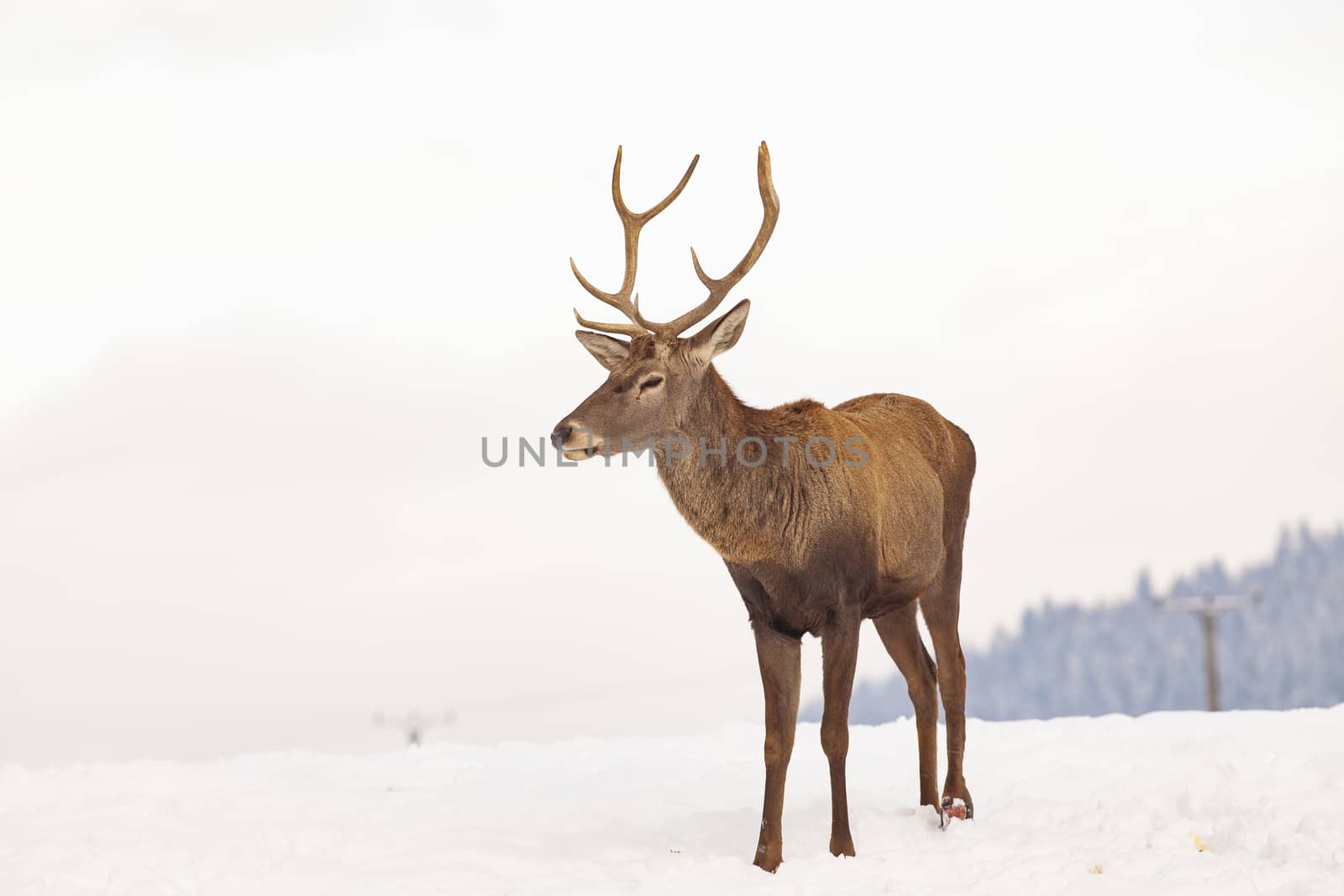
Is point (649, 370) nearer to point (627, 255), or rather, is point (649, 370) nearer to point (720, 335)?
point (720, 335)

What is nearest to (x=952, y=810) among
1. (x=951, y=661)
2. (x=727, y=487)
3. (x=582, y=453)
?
(x=951, y=661)

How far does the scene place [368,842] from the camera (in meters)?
8.14

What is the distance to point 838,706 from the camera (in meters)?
7.40

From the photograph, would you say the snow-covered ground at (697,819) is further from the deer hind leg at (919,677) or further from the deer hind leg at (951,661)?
the deer hind leg at (951,661)

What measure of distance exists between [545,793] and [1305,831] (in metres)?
4.99

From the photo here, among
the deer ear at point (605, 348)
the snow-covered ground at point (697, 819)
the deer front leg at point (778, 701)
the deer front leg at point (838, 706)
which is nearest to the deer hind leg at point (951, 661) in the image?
the snow-covered ground at point (697, 819)

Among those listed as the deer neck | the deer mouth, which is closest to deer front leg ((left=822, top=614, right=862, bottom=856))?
the deer neck

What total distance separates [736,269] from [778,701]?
100 inches

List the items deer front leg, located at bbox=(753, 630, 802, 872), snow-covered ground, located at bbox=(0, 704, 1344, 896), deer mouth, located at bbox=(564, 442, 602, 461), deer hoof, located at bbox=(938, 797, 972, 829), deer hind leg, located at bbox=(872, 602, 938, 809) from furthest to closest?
1. deer hind leg, located at bbox=(872, 602, 938, 809)
2. deer hoof, located at bbox=(938, 797, 972, 829)
3. deer front leg, located at bbox=(753, 630, 802, 872)
4. deer mouth, located at bbox=(564, 442, 602, 461)
5. snow-covered ground, located at bbox=(0, 704, 1344, 896)

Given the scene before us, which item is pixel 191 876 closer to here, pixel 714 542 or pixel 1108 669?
pixel 714 542

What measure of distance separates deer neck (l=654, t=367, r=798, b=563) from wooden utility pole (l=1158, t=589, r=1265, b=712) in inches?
569

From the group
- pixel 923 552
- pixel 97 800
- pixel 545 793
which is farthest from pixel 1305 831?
pixel 97 800

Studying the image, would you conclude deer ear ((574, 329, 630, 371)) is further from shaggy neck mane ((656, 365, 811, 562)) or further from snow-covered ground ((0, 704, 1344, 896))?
snow-covered ground ((0, 704, 1344, 896))

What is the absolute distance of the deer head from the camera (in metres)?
7.38
